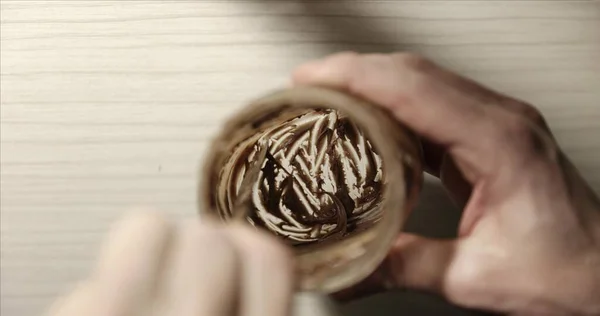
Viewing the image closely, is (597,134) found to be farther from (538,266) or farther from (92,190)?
(92,190)

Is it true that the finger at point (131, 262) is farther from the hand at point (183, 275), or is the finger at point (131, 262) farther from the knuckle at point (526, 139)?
the knuckle at point (526, 139)

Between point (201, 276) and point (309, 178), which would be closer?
point (201, 276)

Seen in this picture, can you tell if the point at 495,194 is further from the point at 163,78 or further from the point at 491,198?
the point at 163,78

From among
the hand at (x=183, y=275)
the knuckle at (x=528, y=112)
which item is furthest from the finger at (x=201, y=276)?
the knuckle at (x=528, y=112)

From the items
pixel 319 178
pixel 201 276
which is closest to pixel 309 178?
pixel 319 178

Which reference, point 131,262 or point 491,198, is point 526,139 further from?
point 131,262

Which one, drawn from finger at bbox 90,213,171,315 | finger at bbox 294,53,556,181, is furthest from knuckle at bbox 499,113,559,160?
finger at bbox 90,213,171,315
